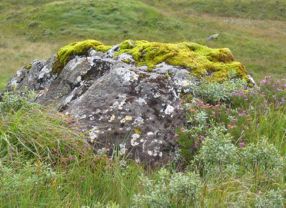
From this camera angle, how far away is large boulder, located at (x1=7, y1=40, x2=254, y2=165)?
683 centimetres

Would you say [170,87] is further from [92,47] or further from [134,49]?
[92,47]

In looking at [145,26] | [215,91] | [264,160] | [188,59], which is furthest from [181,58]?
[145,26]

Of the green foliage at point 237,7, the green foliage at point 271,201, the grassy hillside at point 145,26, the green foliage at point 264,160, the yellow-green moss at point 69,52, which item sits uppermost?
the green foliage at point 271,201

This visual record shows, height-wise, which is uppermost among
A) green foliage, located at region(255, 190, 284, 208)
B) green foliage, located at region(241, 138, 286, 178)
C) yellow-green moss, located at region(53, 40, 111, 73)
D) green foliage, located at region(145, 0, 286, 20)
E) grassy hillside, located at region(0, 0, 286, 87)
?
green foliage, located at region(255, 190, 284, 208)

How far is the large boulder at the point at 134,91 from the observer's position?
6828mm

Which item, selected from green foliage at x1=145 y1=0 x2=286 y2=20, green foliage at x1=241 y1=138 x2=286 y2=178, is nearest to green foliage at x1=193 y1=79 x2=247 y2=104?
green foliage at x1=241 y1=138 x2=286 y2=178

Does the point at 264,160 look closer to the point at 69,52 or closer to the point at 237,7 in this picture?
the point at 69,52

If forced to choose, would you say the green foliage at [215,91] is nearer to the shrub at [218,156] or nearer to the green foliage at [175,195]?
the shrub at [218,156]

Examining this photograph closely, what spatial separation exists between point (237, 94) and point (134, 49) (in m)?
2.77

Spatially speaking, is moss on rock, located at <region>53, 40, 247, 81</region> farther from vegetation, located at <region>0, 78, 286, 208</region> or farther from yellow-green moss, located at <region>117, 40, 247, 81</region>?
vegetation, located at <region>0, 78, 286, 208</region>

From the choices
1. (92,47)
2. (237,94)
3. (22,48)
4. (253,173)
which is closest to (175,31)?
(22,48)

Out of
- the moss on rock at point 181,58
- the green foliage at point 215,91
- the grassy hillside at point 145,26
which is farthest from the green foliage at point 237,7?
the green foliage at point 215,91

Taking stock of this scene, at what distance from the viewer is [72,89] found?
908 cm

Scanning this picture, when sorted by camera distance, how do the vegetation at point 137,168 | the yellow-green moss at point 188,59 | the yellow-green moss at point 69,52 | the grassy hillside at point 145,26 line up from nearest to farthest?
the vegetation at point 137,168, the yellow-green moss at point 188,59, the yellow-green moss at point 69,52, the grassy hillside at point 145,26
